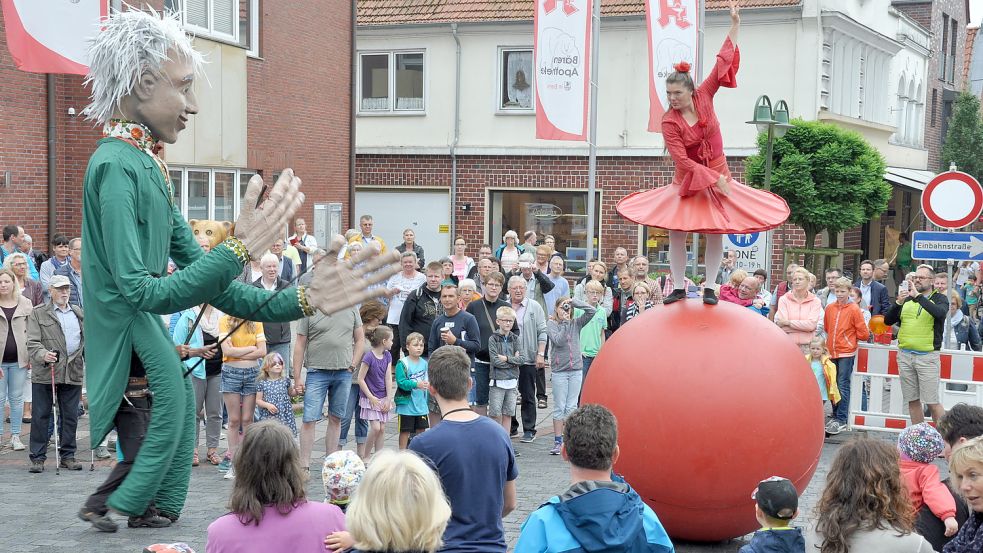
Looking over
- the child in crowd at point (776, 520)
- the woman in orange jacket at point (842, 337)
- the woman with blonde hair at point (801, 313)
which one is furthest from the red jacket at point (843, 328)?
the child in crowd at point (776, 520)

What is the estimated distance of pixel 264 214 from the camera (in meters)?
3.61

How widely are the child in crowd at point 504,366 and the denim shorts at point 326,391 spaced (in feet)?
6.08

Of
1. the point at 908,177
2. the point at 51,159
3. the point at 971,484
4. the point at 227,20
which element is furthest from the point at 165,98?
the point at 908,177

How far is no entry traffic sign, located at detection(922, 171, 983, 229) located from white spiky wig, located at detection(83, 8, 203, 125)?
34.8 ft

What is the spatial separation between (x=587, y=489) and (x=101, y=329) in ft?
6.22

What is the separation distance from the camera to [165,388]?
3662 millimetres

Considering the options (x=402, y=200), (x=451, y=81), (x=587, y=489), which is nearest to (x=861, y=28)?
(x=451, y=81)

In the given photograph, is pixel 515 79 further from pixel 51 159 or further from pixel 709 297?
pixel 709 297

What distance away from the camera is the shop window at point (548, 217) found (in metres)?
26.9

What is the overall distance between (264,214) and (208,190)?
49.7 feet

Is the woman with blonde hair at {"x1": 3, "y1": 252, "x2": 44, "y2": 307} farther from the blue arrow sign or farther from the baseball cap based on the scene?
the blue arrow sign

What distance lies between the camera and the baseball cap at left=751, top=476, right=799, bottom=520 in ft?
16.6

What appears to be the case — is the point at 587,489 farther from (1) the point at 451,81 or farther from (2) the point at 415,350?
(1) the point at 451,81

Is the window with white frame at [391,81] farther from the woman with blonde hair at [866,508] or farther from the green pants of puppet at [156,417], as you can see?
the green pants of puppet at [156,417]
